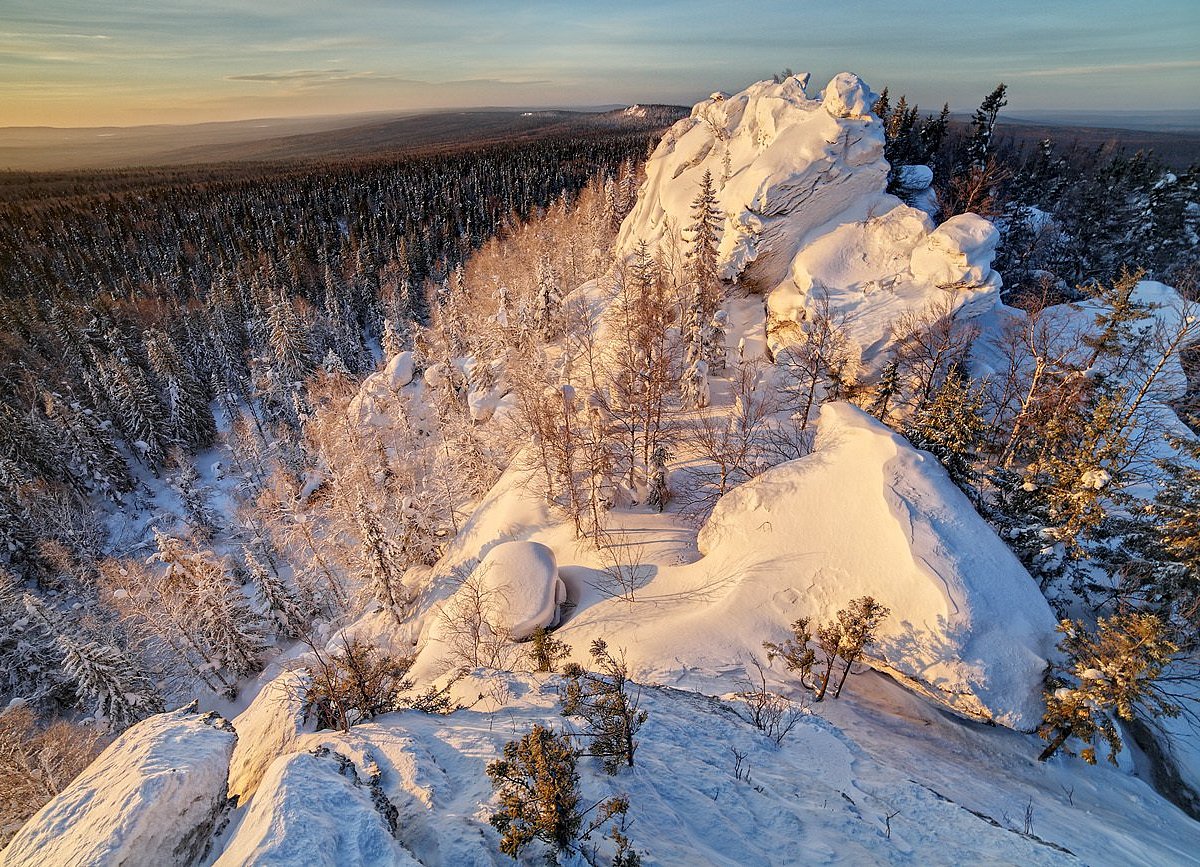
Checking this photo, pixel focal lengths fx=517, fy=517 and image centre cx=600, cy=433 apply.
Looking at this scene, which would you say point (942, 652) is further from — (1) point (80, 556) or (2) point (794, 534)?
(1) point (80, 556)

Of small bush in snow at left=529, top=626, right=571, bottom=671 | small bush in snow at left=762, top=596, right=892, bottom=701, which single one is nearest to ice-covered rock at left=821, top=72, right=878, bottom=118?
small bush in snow at left=762, top=596, right=892, bottom=701

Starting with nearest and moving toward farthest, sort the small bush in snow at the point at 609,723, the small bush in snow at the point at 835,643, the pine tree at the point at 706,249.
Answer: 1. the small bush in snow at the point at 609,723
2. the small bush in snow at the point at 835,643
3. the pine tree at the point at 706,249

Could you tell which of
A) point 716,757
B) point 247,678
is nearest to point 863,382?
point 716,757

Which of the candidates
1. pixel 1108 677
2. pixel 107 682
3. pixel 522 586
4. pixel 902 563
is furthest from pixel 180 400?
pixel 1108 677

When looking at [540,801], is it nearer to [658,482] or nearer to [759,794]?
[759,794]

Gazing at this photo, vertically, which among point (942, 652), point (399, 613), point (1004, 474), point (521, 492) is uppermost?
point (1004, 474)

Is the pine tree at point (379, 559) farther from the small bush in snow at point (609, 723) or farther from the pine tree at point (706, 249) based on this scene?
the pine tree at point (706, 249)

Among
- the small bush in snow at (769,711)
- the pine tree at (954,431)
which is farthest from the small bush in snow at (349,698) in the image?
the pine tree at (954,431)
